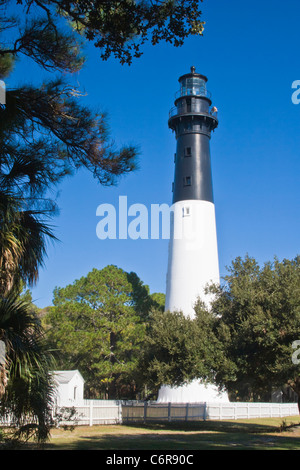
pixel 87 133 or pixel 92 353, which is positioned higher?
pixel 87 133

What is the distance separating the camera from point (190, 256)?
3188 centimetres

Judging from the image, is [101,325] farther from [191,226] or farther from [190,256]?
[191,226]

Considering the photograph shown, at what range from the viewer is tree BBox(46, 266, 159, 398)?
1368 inches

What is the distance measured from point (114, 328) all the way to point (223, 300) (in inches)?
563

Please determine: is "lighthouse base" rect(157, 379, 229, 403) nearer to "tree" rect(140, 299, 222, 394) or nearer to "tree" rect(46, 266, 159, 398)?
"tree" rect(46, 266, 159, 398)

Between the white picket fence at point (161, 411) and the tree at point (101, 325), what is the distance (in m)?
6.68

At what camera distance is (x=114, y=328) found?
35188mm

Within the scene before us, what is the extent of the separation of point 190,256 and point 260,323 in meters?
12.7

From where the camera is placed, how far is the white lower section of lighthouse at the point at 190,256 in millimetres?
31359

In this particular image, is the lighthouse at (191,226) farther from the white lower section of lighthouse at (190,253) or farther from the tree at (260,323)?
the tree at (260,323)

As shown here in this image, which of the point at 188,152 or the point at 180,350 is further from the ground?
the point at 188,152

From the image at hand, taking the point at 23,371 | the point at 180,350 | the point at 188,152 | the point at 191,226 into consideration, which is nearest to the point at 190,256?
the point at 191,226
